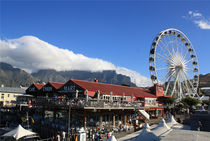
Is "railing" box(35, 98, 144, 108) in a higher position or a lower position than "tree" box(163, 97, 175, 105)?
higher

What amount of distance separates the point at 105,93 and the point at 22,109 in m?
17.8

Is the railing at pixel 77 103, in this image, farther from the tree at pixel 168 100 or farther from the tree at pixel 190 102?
the tree at pixel 190 102

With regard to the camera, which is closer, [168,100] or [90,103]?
[90,103]

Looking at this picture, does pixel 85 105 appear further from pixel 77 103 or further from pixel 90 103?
pixel 77 103

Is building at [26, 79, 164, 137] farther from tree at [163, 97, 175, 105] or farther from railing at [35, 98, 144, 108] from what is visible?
tree at [163, 97, 175, 105]

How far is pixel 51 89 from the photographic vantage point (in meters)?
35.5

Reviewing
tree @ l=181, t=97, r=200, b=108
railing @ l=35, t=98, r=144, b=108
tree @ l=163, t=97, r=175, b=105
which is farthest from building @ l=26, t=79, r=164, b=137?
tree @ l=181, t=97, r=200, b=108

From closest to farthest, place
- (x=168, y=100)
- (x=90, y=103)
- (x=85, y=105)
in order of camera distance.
A: (x=85, y=105), (x=90, y=103), (x=168, y=100)

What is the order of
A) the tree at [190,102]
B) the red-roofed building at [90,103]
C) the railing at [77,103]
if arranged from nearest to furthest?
the railing at [77,103] → the red-roofed building at [90,103] → the tree at [190,102]

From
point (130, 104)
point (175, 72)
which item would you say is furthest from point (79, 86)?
point (175, 72)

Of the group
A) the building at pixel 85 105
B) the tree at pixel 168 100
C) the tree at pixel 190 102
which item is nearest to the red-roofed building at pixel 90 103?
the building at pixel 85 105

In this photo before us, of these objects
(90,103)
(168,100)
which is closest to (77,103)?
(90,103)

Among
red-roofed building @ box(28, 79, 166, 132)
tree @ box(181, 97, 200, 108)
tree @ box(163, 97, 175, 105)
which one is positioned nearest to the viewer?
red-roofed building @ box(28, 79, 166, 132)

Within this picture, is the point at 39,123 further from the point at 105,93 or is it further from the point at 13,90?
the point at 13,90
